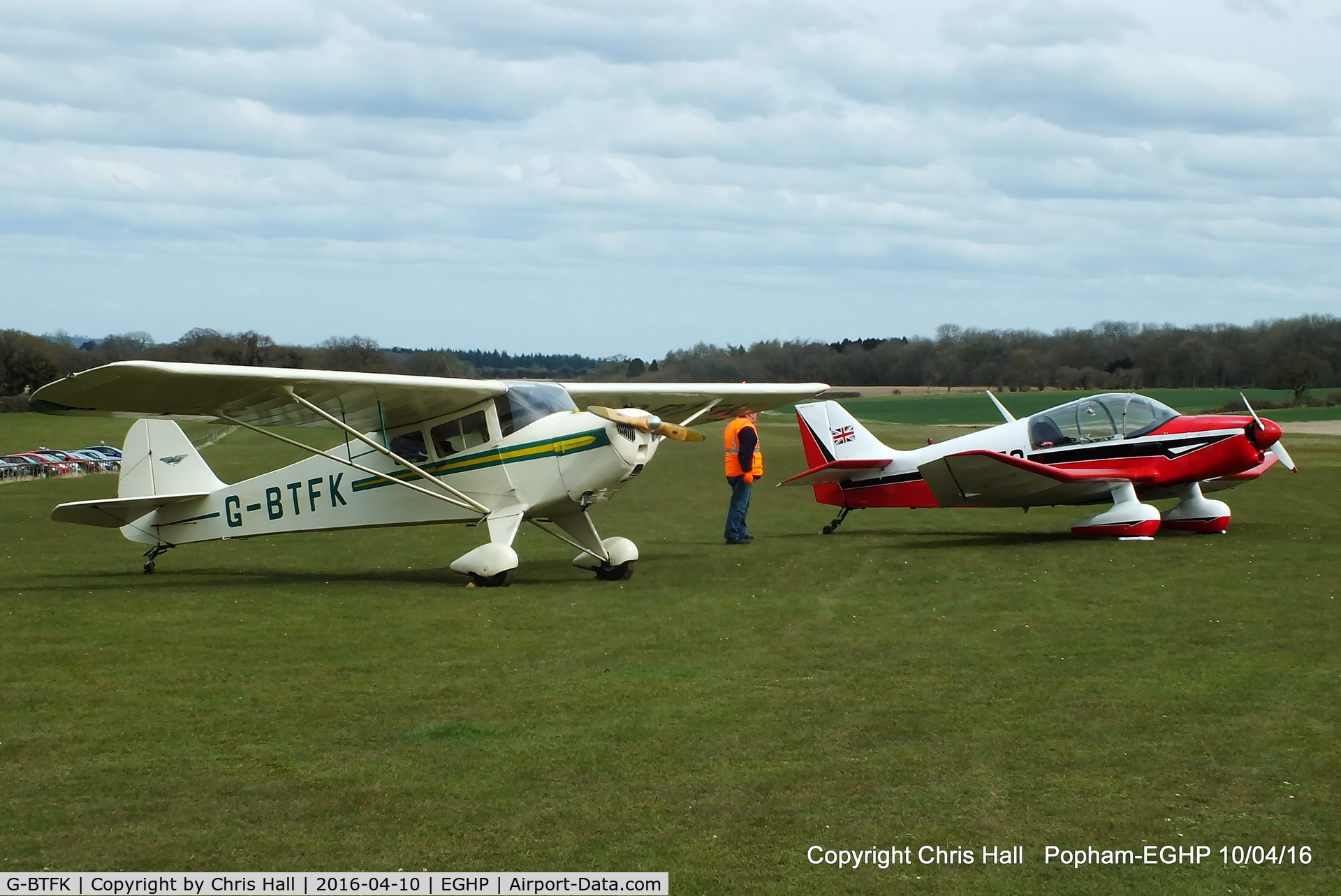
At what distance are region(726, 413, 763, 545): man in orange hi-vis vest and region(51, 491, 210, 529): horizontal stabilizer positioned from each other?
677 cm

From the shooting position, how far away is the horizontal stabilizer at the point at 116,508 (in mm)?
14070

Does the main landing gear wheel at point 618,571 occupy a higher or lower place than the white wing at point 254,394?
lower

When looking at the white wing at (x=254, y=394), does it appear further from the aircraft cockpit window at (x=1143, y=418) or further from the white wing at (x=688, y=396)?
the aircraft cockpit window at (x=1143, y=418)

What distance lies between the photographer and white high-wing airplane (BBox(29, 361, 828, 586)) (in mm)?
11938

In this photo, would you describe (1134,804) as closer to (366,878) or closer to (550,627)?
(366,878)

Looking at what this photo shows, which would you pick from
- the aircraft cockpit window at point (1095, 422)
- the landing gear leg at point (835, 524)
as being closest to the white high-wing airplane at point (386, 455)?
the landing gear leg at point (835, 524)

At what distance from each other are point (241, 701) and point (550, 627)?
3.06 metres

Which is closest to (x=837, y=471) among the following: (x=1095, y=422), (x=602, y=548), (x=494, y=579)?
(x=1095, y=422)

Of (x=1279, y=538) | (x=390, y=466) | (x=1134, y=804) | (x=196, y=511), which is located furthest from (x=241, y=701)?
(x=1279, y=538)

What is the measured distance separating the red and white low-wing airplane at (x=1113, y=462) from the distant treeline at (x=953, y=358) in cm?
3855

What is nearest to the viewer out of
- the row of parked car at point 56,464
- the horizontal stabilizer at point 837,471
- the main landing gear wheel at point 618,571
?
the main landing gear wheel at point 618,571

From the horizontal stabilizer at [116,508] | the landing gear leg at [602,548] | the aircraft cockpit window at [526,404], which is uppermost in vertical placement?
the aircraft cockpit window at [526,404]

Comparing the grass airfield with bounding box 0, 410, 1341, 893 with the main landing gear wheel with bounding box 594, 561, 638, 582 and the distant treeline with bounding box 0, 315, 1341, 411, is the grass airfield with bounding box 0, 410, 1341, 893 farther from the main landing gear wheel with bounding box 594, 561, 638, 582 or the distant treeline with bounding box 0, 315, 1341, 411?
the distant treeline with bounding box 0, 315, 1341, 411

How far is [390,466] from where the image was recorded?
1357 cm
